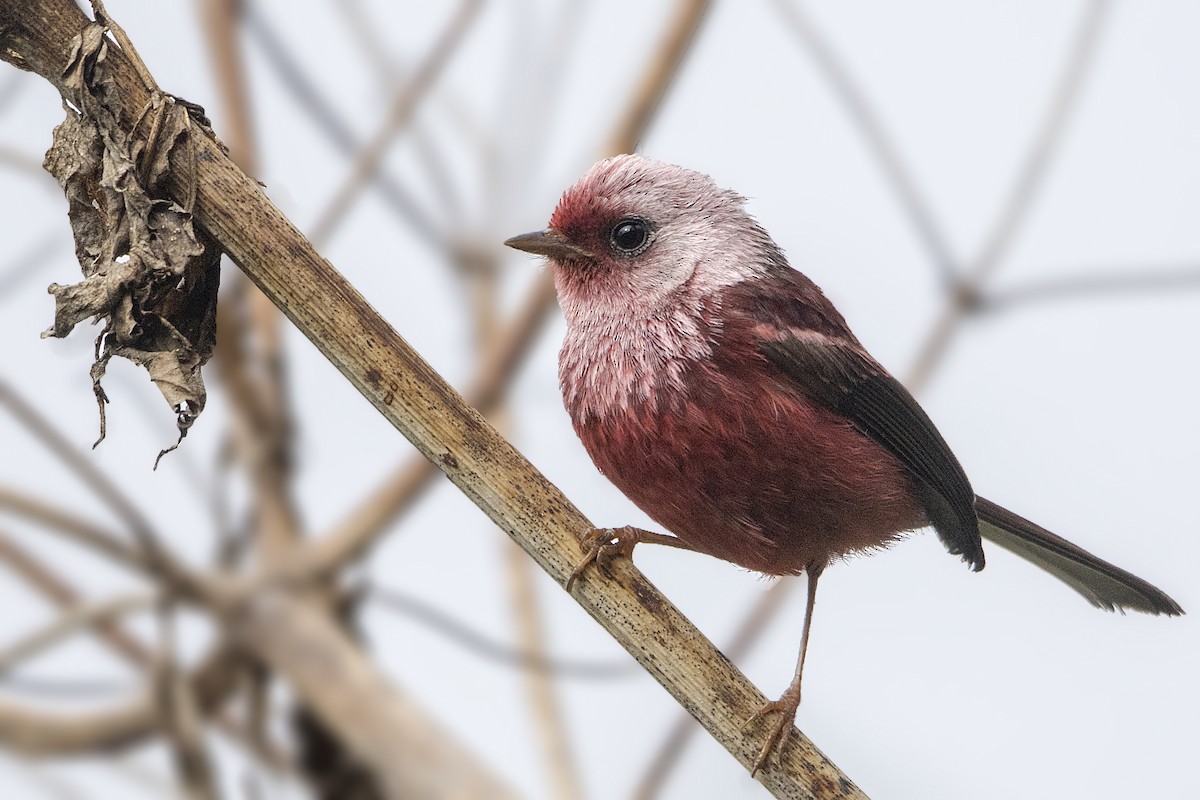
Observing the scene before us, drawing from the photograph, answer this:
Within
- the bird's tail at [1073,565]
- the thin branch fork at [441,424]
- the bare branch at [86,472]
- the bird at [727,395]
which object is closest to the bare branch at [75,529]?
the bare branch at [86,472]

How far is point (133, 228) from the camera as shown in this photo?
148cm

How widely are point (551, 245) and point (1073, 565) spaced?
1.19m

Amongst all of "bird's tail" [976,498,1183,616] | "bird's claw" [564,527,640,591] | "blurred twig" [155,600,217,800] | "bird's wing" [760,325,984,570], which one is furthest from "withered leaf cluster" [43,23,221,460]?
"bird's tail" [976,498,1183,616]

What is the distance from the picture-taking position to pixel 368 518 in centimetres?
273

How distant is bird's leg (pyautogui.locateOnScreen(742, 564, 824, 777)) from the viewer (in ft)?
5.45

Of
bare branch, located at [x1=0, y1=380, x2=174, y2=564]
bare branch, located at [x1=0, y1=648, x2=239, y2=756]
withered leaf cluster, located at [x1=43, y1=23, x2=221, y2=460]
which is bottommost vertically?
bare branch, located at [x1=0, y1=648, x2=239, y2=756]

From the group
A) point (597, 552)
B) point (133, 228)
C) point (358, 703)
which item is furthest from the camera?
point (358, 703)

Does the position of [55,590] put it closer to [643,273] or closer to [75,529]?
[75,529]

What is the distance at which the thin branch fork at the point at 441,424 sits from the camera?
1504 mm

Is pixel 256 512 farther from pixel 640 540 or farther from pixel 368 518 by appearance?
pixel 640 540

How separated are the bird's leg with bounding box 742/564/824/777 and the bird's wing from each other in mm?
246

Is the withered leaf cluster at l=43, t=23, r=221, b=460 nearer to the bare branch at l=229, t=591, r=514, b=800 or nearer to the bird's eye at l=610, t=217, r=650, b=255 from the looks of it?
the bird's eye at l=610, t=217, r=650, b=255

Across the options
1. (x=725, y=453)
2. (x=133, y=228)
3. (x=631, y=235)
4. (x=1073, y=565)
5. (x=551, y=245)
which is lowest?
(x=133, y=228)

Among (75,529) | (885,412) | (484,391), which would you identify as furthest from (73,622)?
(885,412)
